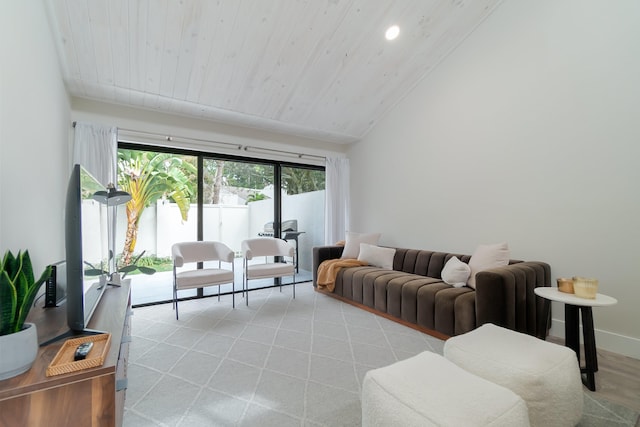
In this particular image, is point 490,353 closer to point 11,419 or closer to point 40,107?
point 11,419

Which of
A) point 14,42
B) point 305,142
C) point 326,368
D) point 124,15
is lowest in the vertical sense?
point 326,368

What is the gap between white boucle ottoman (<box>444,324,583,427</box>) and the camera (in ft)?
4.40

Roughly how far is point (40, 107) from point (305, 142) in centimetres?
333

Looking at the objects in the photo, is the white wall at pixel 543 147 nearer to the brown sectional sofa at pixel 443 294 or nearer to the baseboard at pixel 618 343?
the baseboard at pixel 618 343

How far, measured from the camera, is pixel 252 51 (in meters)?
2.96

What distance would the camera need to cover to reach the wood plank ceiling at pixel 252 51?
2.49 meters

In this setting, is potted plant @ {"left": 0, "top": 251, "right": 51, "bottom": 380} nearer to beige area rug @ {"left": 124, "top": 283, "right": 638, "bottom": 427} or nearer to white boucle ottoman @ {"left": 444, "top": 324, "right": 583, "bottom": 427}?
beige area rug @ {"left": 124, "top": 283, "right": 638, "bottom": 427}

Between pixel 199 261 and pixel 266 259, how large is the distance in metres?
1.14

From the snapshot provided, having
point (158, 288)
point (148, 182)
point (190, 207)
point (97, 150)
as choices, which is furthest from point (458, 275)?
point (97, 150)

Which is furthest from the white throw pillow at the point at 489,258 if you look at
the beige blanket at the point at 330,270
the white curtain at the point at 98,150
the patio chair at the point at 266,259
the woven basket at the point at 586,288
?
the white curtain at the point at 98,150

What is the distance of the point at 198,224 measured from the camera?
393cm

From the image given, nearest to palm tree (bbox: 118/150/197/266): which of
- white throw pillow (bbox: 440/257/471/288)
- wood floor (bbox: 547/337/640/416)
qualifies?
white throw pillow (bbox: 440/257/471/288)

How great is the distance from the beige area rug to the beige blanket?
0.39 meters

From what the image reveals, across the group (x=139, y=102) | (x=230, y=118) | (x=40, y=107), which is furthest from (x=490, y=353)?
(x=139, y=102)
